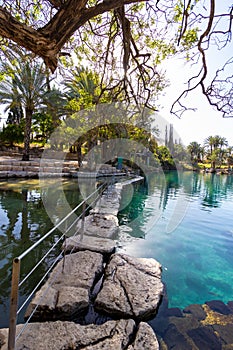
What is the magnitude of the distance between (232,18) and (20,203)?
7.44 m

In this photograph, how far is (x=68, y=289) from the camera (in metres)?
2.64

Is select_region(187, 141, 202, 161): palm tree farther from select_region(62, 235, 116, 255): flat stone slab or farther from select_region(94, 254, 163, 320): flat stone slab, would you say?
select_region(94, 254, 163, 320): flat stone slab

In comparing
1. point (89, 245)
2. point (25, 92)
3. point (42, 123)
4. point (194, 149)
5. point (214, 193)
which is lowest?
point (214, 193)

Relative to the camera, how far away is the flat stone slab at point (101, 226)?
4915mm

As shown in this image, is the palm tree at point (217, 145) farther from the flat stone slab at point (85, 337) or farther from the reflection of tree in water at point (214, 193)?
the flat stone slab at point (85, 337)

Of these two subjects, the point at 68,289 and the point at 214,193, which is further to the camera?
the point at 214,193

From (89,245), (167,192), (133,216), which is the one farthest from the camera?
(167,192)

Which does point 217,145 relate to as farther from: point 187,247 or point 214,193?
point 187,247

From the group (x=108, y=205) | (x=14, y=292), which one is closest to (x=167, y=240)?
(x=108, y=205)

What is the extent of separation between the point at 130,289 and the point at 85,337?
959 millimetres

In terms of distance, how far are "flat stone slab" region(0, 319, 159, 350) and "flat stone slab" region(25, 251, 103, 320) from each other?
256 millimetres

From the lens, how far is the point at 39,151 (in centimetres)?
2486

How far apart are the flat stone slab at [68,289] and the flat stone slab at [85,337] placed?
0.84 ft

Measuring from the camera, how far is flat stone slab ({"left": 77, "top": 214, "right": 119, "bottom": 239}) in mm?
4915
